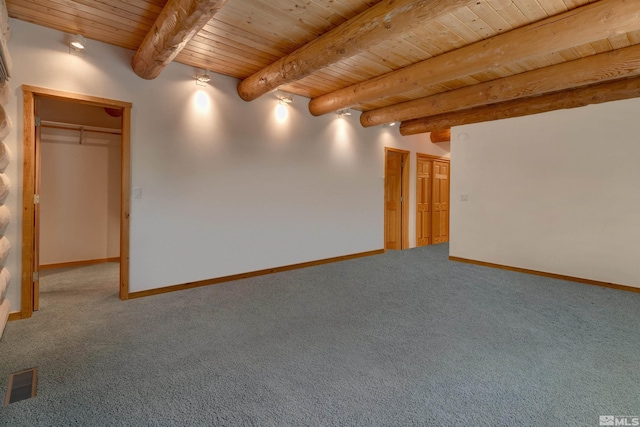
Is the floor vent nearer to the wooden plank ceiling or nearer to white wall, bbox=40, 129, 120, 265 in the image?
the wooden plank ceiling

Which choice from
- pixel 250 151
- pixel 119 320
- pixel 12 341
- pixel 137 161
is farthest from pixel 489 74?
pixel 12 341

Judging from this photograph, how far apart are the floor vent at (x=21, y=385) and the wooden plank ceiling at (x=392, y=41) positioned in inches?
102

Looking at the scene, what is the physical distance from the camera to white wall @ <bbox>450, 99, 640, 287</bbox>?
3.91 m

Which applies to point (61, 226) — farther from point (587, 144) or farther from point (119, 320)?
point (587, 144)

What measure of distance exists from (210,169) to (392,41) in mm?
2606

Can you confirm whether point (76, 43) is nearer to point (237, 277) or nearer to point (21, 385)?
point (21, 385)

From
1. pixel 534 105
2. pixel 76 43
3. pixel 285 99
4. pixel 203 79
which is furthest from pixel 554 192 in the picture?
pixel 76 43

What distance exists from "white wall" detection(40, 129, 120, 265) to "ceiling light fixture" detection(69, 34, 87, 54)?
2376mm

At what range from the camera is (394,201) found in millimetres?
6707

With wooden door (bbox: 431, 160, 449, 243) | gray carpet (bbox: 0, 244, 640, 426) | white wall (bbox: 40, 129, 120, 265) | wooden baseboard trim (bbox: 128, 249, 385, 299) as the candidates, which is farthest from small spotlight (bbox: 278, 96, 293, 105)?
wooden door (bbox: 431, 160, 449, 243)

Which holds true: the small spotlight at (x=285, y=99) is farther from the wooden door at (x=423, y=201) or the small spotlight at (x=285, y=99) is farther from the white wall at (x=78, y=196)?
the wooden door at (x=423, y=201)

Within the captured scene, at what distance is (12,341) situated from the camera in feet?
7.73

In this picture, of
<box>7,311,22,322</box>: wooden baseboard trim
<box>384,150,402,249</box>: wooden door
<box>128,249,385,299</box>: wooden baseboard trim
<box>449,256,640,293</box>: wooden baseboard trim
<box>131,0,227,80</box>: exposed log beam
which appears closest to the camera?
<box>131,0,227,80</box>: exposed log beam

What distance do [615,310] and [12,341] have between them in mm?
5510
